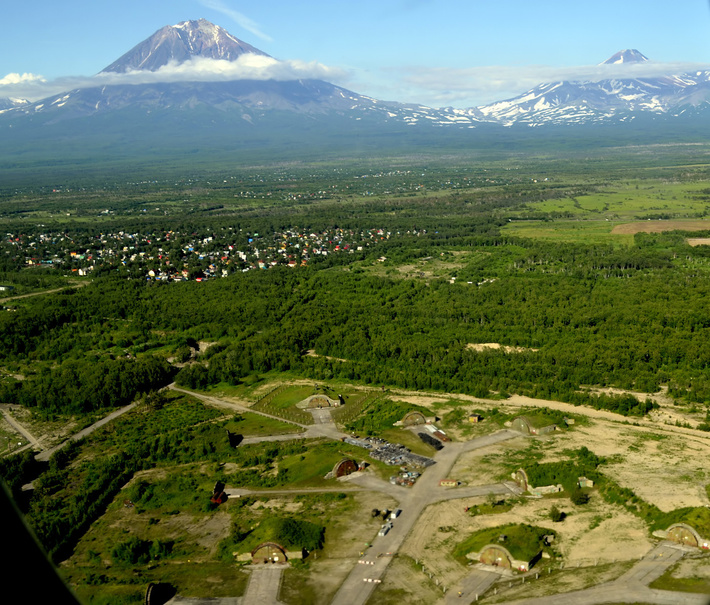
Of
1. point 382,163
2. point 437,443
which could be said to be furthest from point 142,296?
point 382,163

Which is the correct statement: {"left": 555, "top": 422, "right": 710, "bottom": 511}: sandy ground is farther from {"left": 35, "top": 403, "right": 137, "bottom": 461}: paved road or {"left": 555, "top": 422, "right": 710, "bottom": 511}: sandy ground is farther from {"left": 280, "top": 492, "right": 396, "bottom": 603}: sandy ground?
{"left": 35, "top": 403, "right": 137, "bottom": 461}: paved road

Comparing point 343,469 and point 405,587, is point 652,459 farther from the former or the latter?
point 405,587

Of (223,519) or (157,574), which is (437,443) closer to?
(223,519)

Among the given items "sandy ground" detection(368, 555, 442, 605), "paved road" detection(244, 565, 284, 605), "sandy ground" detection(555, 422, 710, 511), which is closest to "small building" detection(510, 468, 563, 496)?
"sandy ground" detection(555, 422, 710, 511)

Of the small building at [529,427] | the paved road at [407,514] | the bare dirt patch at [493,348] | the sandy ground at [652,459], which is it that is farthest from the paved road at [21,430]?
the bare dirt patch at [493,348]

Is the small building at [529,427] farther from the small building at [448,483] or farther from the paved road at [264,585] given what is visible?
the paved road at [264,585]

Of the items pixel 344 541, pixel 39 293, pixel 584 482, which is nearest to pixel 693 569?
pixel 584 482
